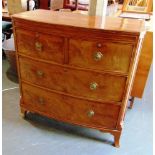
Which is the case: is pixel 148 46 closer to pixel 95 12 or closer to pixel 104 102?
pixel 95 12

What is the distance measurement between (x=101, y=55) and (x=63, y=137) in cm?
86

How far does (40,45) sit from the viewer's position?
146 centimetres

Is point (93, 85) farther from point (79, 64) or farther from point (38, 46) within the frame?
point (38, 46)

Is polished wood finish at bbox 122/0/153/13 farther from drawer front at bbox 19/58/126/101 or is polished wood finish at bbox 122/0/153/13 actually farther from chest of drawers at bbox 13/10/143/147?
drawer front at bbox 19/58/126/101

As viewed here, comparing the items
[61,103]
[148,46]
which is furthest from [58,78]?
[148,46]

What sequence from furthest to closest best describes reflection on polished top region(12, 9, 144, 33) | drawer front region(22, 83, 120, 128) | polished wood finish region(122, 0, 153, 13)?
1. polished wood finish region(122, 0, 153, 13)
2. drawer front region(22, 83, 120, 128)
3. reflection on polished top region(12, 9, 144, 33)

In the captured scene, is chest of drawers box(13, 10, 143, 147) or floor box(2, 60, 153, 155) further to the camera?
floor box(2, 60, 153, 155)

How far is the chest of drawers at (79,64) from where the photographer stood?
1303mm

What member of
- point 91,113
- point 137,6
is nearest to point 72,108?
point 91,113

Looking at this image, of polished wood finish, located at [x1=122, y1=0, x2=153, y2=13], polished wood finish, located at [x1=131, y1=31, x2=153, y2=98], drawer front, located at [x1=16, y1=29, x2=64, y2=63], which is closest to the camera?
drawer front, located at [x1=16, y1=29, x2=64, y2=63]

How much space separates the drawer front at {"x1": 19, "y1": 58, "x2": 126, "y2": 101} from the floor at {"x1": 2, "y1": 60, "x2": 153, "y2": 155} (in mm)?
473

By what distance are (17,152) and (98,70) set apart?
3.06ft

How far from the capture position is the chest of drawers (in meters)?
1.30

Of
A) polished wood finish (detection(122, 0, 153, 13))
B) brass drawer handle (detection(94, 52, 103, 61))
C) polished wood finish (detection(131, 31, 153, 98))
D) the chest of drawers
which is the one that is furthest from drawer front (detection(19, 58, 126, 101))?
polished wood finish (detection(122, 0, 153, 13))
